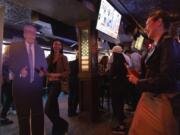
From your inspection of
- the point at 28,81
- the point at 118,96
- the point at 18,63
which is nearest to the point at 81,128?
the point at 118,96

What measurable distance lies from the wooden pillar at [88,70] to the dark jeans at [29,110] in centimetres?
225

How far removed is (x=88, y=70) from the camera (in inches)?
198

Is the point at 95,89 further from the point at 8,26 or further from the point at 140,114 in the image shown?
the point at 8,26

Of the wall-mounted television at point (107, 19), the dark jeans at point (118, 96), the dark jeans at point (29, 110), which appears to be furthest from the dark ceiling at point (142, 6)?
the dark jeans at point (29, 110)

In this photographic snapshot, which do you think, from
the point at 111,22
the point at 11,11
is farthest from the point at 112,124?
the point at 11,11

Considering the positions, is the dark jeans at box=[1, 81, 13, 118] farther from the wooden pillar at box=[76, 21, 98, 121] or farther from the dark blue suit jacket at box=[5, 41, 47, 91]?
the dark blue suit jacket at box=[5, 41, 47, 91]

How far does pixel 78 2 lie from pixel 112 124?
2483 millimetres

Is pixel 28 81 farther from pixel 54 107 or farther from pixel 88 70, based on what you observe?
pixel 88 70

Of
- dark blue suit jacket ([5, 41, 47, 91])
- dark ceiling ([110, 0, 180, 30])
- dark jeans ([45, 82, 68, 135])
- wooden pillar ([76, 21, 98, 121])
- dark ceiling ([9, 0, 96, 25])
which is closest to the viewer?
dark blue suit jacket ([5, 41, 47, 91])

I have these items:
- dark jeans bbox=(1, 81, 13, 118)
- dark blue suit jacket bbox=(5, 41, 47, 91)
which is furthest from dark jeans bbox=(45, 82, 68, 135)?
dark jeans bbox=(1, 81, 13, 118)

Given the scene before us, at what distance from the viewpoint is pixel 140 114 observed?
5.26 ft

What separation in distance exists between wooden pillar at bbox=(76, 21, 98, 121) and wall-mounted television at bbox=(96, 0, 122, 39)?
1.40 ft

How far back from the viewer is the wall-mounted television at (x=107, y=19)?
4.27 metres

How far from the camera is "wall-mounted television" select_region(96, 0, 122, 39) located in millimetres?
4272
